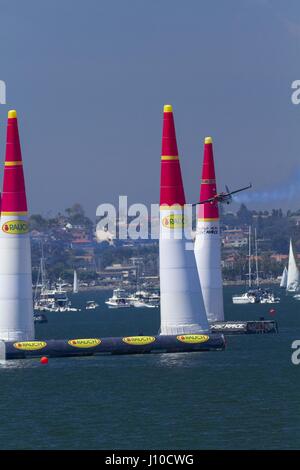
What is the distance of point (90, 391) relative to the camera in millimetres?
79125

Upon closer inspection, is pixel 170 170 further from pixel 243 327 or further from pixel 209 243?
pixel 243 327

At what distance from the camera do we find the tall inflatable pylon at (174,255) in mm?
89625

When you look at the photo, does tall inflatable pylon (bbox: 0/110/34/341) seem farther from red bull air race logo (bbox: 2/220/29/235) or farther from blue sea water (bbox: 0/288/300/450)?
blue sea water (bbox: 0/288/300/450)

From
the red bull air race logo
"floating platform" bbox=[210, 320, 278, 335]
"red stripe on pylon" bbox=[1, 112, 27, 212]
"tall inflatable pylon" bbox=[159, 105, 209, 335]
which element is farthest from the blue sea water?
"red stripe on pylon" bbox=[1, 112, 27, 212]

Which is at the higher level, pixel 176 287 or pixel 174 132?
pixel 174 132

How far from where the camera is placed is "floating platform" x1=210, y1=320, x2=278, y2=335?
110m

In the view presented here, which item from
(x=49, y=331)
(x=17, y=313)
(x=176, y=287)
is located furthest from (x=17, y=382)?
(x=49, y=331)

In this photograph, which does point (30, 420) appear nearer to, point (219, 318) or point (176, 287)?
point (176, 287)

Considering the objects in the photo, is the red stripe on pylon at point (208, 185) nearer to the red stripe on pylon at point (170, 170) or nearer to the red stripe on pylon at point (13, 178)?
the red stripe on pylon at point (170, 170)

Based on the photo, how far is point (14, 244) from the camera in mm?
87375

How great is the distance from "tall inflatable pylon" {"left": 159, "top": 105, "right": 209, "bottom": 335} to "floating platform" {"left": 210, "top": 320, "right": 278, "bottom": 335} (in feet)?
58.3

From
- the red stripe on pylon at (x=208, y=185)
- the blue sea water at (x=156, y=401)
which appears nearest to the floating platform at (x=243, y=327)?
the blue sea water at (x=156, y=401)

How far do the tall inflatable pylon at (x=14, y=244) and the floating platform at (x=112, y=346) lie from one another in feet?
5.03

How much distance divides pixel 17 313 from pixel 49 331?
55705mm
